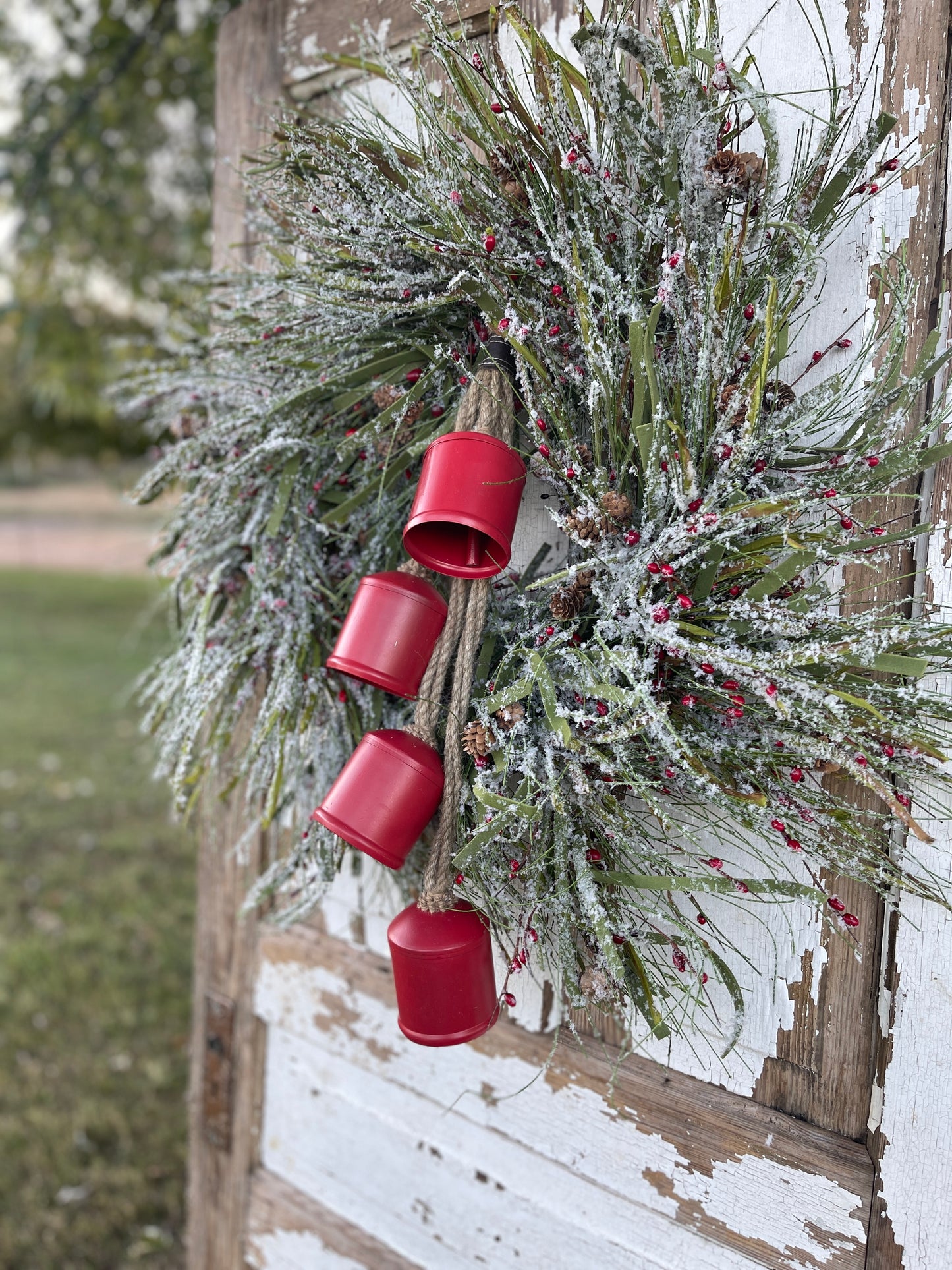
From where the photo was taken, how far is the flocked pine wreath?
0.76 m

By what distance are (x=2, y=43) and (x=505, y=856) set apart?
416 centimetres

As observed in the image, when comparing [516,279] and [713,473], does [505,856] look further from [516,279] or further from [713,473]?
[516,279]

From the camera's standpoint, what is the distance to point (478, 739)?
86cm

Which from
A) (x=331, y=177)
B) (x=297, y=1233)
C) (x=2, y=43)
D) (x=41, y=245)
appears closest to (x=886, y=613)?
(x=331, y=177)

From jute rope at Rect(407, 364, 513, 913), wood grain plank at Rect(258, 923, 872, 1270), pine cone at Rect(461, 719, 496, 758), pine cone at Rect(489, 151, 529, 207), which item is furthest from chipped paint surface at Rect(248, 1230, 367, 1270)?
pine cone at Rect(489, 151, 529, 207)

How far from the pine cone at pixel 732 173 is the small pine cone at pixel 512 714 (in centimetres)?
51

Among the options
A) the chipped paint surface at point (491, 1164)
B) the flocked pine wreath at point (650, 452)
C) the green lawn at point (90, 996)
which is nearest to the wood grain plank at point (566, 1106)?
the chipped paint surface at point (491, 1164)

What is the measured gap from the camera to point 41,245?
3.31 metres

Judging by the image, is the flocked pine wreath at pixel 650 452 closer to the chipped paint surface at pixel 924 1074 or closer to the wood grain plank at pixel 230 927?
the chipped paint surface at pixel 924 1074

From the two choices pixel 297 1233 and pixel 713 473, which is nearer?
pixel 713 473

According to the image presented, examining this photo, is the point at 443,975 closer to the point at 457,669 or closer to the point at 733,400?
the point at 457,669

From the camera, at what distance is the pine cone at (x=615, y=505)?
81cm

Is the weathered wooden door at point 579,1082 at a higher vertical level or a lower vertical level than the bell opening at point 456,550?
Result: lower

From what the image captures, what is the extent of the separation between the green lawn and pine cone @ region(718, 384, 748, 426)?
797 millimetres
